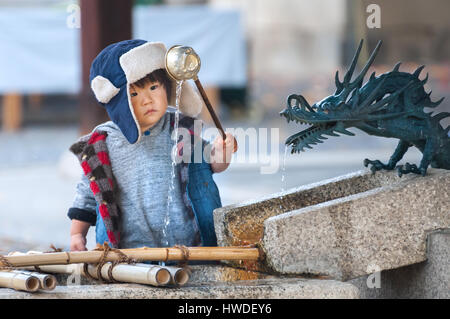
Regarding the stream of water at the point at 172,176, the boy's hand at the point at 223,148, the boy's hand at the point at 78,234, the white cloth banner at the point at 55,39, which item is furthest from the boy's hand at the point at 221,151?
the white cloth banner at the point at 55,39

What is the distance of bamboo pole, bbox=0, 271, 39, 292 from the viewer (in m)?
2.17

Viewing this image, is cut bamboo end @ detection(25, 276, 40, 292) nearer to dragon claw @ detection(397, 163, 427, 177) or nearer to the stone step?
the stone step

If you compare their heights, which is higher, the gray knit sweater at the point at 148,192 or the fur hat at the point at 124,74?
the fur hat at the point at 124,74

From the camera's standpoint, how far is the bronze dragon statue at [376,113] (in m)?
2.57

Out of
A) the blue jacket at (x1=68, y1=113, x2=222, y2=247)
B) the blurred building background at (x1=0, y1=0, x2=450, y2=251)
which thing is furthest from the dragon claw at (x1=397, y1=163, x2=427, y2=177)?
the blurred building background at (x1=0, y1=0, x2=450, y2=251)

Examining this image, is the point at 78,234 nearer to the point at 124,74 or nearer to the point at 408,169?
the point at 124,74

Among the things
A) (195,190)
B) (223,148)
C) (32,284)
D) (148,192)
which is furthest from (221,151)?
(32,284)

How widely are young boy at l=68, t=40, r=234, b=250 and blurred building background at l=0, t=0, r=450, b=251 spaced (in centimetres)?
234

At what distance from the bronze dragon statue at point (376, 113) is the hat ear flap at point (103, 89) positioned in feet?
2.18

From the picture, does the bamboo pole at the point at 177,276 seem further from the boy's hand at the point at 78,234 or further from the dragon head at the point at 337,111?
the boy's hand at the point at 78,234

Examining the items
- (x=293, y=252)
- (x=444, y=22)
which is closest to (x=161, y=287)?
(x=293, y=252)

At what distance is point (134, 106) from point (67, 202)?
157 inches

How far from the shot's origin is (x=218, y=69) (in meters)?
11.0

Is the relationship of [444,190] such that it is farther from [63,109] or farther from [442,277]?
[63,109]
